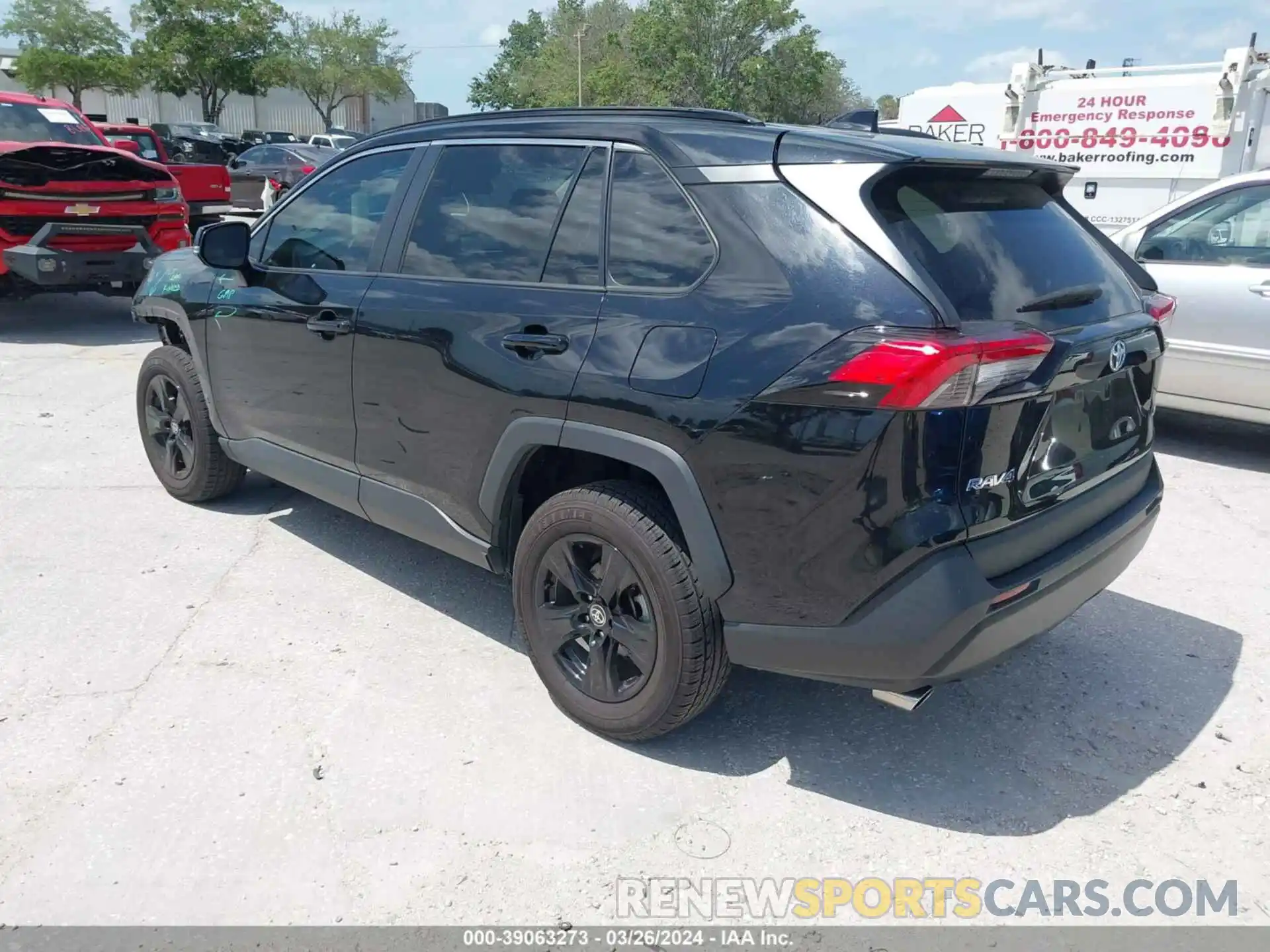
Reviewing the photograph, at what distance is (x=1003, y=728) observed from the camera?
331cm

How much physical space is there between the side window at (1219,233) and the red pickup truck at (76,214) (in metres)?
8.00

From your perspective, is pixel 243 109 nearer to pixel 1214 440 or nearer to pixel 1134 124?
pixel 1134 124

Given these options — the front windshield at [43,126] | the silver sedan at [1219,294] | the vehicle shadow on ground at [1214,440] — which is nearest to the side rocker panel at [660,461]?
the silver sedan at [1219,294]

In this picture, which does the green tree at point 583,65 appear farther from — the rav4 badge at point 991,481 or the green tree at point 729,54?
the rav4 badge at point 991,481

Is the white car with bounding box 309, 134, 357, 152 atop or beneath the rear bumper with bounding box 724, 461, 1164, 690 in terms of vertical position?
atop

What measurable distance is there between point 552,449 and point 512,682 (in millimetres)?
893

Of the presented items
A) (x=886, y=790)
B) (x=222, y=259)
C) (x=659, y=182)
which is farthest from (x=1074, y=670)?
(x=222, y=259)

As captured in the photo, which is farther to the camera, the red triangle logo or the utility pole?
the utility pole

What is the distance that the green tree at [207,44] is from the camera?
42812 millimetres

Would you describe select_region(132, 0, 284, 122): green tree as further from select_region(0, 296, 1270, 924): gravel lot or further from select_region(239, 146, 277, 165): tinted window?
select_region(0, 296, 1270, 924): gravel lot

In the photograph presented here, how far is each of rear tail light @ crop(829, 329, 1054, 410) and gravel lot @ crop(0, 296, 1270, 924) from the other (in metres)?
1.25

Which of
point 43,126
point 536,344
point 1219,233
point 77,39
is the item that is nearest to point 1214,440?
point 1219,233

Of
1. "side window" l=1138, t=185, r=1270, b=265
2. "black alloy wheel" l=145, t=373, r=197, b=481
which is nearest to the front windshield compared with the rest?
"black alloy wheel" l=145, t=373, r=197, b=481

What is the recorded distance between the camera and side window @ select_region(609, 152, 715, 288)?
9.37 ft
